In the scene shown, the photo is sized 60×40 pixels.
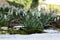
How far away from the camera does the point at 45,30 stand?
2.20 metres

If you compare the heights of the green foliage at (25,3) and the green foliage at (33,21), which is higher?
the green foliage at (25,3)

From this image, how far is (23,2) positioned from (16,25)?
1.01ft

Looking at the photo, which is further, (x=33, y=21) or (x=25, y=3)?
(x=25, y=3)

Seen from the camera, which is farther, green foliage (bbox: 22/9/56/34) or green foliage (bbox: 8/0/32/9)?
green foliage (bbox: 8/0/32/9)

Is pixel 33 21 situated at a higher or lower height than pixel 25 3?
lower

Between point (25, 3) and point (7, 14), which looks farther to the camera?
point (25, 3)

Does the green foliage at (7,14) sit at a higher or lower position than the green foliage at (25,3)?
lower

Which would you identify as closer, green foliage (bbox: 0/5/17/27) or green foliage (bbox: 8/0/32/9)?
green foliage (bbox: 0/5/17/27)

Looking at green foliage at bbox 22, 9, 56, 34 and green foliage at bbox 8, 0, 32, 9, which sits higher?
green foliage at bbox 8, 0, 32, 9

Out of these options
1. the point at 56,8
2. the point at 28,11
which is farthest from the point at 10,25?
the point at 56,8

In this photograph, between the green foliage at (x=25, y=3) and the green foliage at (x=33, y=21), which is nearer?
the green foliage at (x=33, y=21)

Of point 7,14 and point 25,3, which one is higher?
point 25,3

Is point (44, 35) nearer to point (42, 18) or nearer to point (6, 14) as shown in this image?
point (42, 18)

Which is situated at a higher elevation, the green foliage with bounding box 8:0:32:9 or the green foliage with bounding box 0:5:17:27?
the green foliage with bounding box 8:0:32:9
